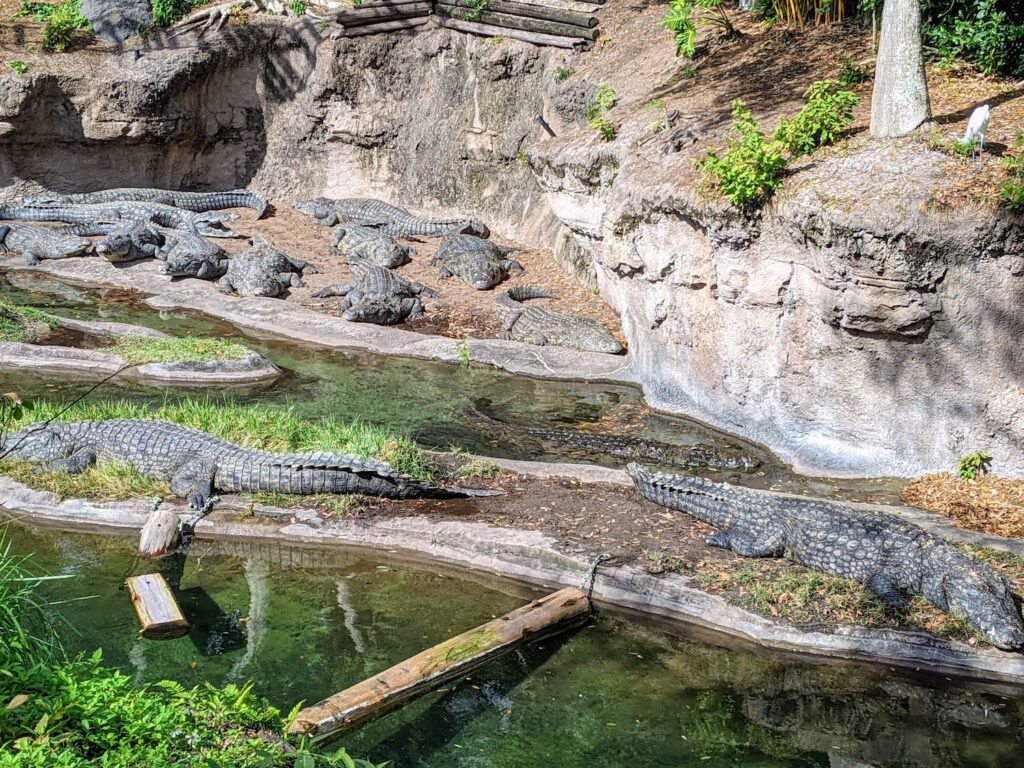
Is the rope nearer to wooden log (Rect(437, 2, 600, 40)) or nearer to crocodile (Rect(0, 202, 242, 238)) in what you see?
crocodile (Rect(0, 202, 242, 238))

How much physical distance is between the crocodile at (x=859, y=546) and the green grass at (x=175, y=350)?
16.2 ft

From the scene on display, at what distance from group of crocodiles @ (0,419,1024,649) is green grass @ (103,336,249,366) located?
238 cm

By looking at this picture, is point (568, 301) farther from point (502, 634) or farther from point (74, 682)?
point (74, 682)

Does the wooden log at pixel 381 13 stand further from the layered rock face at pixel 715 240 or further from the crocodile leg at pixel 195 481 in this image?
the crocodile leg at pixel 195 481

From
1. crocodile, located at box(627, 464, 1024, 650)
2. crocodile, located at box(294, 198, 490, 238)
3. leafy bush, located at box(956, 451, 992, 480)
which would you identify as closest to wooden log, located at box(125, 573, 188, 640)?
crocodile, located at box(627, 464, 1024, 650)

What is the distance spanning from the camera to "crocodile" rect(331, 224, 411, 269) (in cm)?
1362

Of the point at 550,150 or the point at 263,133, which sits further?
the point at 263,133

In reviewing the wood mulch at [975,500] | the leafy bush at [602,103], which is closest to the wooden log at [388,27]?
the leafy bush at [602,103]

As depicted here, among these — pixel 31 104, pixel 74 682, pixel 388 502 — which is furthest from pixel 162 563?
pixel 31 104

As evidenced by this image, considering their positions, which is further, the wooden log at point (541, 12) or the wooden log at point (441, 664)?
the wooden log at point (541, 12)

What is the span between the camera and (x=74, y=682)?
13.6 feet

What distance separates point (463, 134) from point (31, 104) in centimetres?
670

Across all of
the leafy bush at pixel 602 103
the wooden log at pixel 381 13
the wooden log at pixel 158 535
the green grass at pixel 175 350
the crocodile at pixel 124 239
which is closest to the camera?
the wooden log at pixel 158 535

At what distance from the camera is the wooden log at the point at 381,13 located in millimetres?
16297
